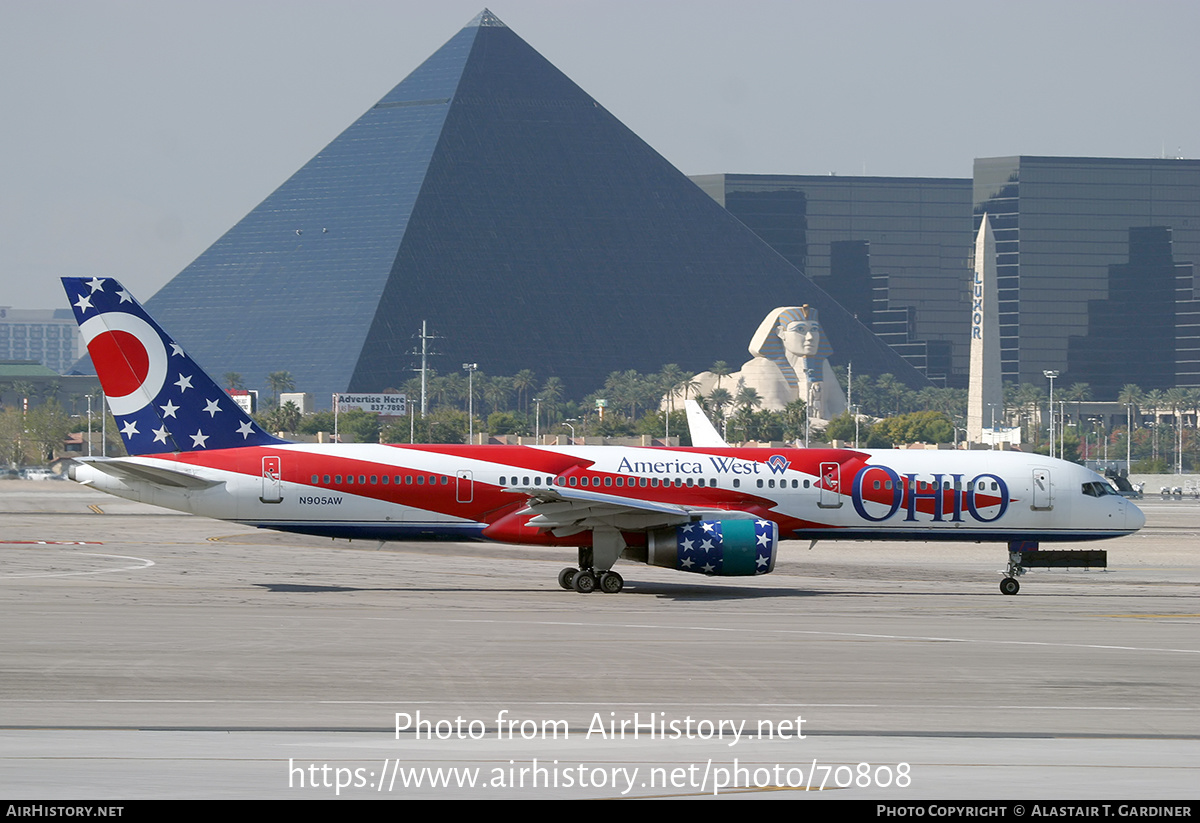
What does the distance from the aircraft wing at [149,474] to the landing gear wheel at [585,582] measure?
24.5 ft

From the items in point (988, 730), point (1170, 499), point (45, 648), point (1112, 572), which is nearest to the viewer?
point (988, 730)

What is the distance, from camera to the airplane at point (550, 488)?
29.7 meters

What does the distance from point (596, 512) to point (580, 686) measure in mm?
11631

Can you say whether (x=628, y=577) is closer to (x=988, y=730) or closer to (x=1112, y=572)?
(x=1112, y=572)

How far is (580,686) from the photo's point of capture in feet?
57.3

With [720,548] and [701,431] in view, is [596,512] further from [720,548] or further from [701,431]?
[701,431]

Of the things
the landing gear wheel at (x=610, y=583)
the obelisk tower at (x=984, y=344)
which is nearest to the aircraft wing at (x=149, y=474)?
the landing gear wheel at (x=610, y=583)

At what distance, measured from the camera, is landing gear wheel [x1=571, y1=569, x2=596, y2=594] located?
30.2m

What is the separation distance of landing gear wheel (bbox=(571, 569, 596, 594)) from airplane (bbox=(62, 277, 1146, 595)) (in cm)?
4

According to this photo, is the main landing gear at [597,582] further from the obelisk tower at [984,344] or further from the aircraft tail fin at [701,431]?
the obelisk tower at [984,344]

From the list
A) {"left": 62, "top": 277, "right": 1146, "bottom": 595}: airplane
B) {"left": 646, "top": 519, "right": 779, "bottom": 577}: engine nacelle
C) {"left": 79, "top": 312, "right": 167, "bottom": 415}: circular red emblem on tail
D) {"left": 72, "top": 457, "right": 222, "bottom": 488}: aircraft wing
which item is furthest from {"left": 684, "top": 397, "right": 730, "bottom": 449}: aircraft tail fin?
{"left": 79, "top": 312, "right": 167, "bottom": 415}: circular red emblem on tail

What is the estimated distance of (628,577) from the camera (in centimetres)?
3469

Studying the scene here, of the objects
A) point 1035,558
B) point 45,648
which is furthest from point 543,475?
point 45,648

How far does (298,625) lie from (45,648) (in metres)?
4.31
